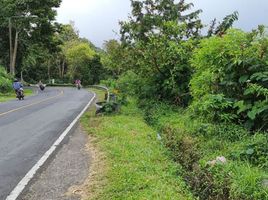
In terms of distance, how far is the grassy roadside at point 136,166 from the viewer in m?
6.77

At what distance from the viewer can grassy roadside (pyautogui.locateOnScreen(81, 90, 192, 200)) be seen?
677cm

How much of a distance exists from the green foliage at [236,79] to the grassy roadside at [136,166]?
1846mm

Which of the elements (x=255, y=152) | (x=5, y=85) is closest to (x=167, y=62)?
(x=255, y=152)

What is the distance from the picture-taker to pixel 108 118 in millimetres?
16078

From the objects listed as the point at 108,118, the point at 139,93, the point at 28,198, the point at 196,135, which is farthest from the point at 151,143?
the point at 139,93

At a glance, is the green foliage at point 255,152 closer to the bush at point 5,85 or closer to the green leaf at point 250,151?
the green leaf at point 250,151

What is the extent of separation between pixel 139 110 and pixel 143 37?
5.72 meters

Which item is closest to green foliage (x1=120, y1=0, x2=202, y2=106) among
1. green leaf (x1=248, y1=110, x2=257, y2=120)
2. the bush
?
green leaf (x1=248, y1=110, x2=257, y2=120)

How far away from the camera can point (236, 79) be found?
36.4 feet

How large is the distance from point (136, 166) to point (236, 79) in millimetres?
4209

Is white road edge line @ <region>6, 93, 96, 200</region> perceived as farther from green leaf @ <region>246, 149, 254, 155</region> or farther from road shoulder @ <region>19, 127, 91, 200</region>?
green leaf @ <region>246, 149, 254, 155</region>

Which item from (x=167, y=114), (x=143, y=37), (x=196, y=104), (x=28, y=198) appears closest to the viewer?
(x=28, y=198)

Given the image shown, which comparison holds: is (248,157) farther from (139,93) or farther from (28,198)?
(139,93)

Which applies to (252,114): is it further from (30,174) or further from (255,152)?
(30,174)
